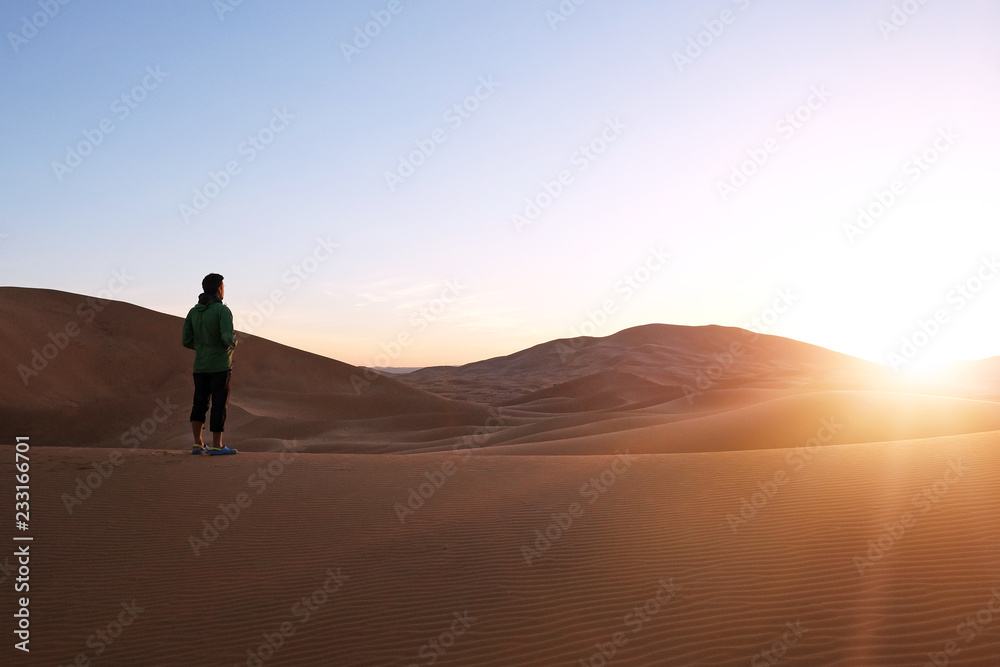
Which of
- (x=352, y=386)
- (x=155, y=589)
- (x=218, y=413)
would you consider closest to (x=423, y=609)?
(x=155, y=589)

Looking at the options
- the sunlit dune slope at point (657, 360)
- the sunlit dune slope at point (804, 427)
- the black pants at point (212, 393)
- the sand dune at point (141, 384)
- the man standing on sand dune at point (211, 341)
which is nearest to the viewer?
the man standing on sand dune at point (211, 341)

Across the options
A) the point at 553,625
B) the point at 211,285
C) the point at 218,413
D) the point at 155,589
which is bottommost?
the point at 553,625

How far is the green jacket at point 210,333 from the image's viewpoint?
8312 millimetres

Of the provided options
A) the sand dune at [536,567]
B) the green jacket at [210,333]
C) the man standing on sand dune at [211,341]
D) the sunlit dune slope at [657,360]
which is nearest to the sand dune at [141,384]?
the man standing on sand dune at [211,341]

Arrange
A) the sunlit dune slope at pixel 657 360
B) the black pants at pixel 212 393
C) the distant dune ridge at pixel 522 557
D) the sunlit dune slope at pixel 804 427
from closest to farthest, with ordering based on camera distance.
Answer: the distant dune ridge at pixel 522 557
the black pants at pixel 212 393
the sunlit dune slope at pixel 804 427
the sunlit dune slope at pixel 657 360

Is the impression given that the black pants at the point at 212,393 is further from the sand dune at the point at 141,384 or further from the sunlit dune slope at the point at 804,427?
the sand dune at the point at 141,384

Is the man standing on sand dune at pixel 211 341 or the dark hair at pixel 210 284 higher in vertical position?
the dark hair at pixel 210 284

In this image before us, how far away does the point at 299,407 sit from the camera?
26.2 meters

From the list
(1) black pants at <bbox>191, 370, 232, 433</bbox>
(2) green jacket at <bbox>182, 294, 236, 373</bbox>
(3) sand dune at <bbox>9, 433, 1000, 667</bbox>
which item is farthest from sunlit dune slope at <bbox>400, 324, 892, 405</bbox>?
(3) sand dune at <bbox>9, 433, 1000, 667</bbox>

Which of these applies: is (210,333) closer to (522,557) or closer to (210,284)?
(210,284)

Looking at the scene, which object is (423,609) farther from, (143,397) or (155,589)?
(143,397)

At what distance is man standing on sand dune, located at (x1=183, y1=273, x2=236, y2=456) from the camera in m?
8.31

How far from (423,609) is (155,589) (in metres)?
2.08

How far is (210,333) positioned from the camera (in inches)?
328
